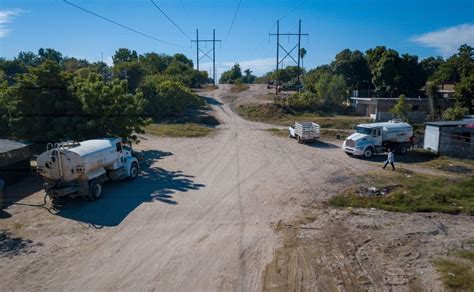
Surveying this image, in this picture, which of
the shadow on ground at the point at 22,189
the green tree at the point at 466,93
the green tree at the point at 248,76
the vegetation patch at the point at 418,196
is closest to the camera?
the vegetation patch at the point at 418,196

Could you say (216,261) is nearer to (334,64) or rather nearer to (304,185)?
(304,185)

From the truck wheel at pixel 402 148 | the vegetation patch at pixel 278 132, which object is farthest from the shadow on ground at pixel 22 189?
the truck wheel at pixel 402 148

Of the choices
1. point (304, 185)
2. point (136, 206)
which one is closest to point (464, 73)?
point (304, 185)

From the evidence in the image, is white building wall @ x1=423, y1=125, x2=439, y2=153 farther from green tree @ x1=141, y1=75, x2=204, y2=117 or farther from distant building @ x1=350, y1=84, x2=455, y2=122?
green tree @ x1=141, y1=75, x2=204, y2=117

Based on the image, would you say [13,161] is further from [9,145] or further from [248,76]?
[248,76]

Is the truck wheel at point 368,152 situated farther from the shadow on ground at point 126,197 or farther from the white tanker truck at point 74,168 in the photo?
the white tanker truck at point 74,168

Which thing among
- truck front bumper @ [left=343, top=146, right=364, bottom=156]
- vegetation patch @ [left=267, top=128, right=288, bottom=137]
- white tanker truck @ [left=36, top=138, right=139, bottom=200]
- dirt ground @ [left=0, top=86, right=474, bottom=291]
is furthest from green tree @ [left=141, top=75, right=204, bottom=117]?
white tanker truck @ [left=36, top=138, right=139, bottom=200]
